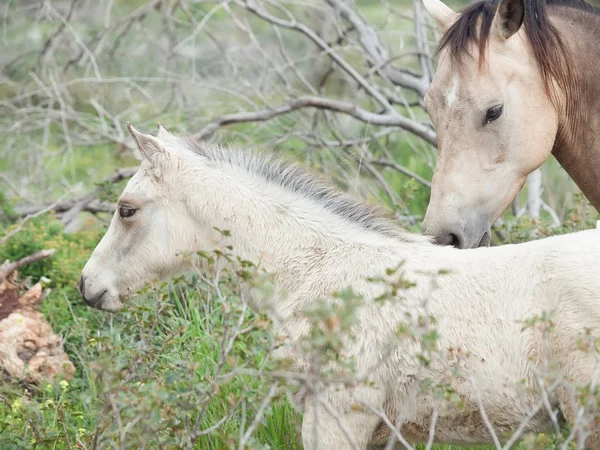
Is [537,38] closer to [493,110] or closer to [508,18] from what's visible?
[508,18]

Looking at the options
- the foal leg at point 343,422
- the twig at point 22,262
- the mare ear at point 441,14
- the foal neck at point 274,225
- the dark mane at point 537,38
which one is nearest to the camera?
the foal leg at point 343,422

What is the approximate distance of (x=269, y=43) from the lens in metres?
12.1

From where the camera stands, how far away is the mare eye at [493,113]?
3.91m

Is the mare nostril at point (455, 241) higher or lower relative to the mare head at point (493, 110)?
lower

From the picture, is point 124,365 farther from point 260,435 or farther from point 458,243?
point 458,243

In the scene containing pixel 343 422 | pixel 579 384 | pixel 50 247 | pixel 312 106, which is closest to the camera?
pixel 579 384

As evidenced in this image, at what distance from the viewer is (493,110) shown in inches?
154

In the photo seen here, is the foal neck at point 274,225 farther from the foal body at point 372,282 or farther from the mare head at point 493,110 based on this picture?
the mare head at point 493,110

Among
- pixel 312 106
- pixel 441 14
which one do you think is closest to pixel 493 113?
pixel 441 14

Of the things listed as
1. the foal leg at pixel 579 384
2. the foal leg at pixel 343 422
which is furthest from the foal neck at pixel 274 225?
the foal leg at pixel 579 384

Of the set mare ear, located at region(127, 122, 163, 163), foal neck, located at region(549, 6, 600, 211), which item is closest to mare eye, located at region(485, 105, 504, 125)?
foal neck, located at region(549, 6, 600, 211)

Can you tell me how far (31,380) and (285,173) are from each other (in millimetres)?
2143

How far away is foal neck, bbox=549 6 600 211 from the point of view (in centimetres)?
402

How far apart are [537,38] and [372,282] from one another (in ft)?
4.80
